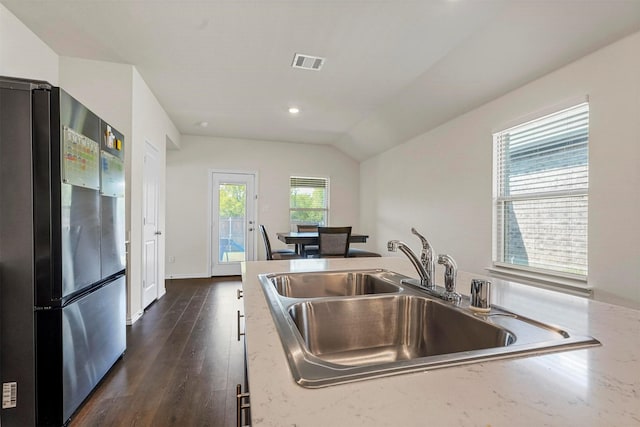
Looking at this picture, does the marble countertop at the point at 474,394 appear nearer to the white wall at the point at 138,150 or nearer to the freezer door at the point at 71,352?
the freezer door at the point at 71,352

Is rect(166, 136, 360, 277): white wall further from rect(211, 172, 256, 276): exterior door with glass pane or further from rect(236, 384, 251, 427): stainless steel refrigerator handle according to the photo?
rect(236, 384, 251, 427): stainless steel refrigerator handle

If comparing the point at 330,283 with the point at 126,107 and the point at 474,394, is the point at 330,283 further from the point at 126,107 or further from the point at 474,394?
the point at 126,107

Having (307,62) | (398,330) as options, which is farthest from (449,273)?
(307,62)

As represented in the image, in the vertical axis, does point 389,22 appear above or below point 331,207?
above

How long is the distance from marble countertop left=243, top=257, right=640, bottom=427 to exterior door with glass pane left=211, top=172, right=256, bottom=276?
16.7 ft

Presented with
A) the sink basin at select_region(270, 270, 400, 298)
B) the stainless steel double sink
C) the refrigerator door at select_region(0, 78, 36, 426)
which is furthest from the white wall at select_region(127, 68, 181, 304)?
the stainless steel double sink

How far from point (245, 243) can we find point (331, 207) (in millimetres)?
1863

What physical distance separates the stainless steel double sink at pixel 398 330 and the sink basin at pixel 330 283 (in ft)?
0.44

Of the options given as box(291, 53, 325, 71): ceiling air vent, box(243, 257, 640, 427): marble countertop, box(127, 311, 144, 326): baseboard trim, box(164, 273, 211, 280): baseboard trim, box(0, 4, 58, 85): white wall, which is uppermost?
box(291, 53, 325, 71): ceiling air vent

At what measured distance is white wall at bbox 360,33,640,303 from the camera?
6.34ft

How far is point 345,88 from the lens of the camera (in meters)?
3.51

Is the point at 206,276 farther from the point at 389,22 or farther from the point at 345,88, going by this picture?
the point at 389,22

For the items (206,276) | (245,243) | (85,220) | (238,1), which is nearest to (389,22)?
(238,1)

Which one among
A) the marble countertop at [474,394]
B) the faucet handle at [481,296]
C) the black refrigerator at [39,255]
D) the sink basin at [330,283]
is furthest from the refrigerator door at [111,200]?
the faucet handle at [481,296]
